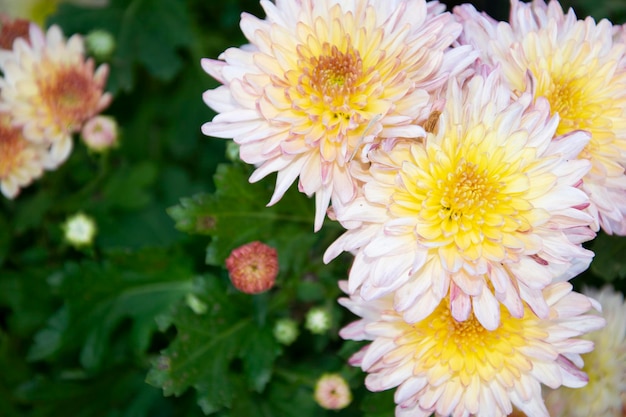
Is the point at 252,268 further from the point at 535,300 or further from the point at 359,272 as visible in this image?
the point at 535,300

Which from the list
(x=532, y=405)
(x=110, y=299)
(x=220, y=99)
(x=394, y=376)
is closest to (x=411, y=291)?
(x=394, y=376)

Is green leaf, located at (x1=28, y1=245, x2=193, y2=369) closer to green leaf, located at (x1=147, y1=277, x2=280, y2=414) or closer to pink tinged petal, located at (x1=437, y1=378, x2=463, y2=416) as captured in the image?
green leaf, located at (x1=147, y1=277, x2=280, y2=414)

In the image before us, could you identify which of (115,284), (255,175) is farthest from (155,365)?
(255,175)

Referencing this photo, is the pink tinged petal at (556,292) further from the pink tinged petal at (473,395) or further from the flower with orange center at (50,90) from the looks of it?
the flower with orange center at (50,90)

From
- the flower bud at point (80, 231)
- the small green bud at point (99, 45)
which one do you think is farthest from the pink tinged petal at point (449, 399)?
the small green bud at point (99, 45)

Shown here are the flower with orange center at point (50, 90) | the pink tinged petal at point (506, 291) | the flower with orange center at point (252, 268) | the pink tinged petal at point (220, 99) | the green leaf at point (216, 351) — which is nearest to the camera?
the pink tinged petal at point (506, 291)

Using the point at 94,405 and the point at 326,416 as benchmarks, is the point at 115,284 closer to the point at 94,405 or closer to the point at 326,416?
the point at 94,405

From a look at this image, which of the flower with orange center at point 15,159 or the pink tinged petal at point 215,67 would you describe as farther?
the flower with orange center at point 15,159
